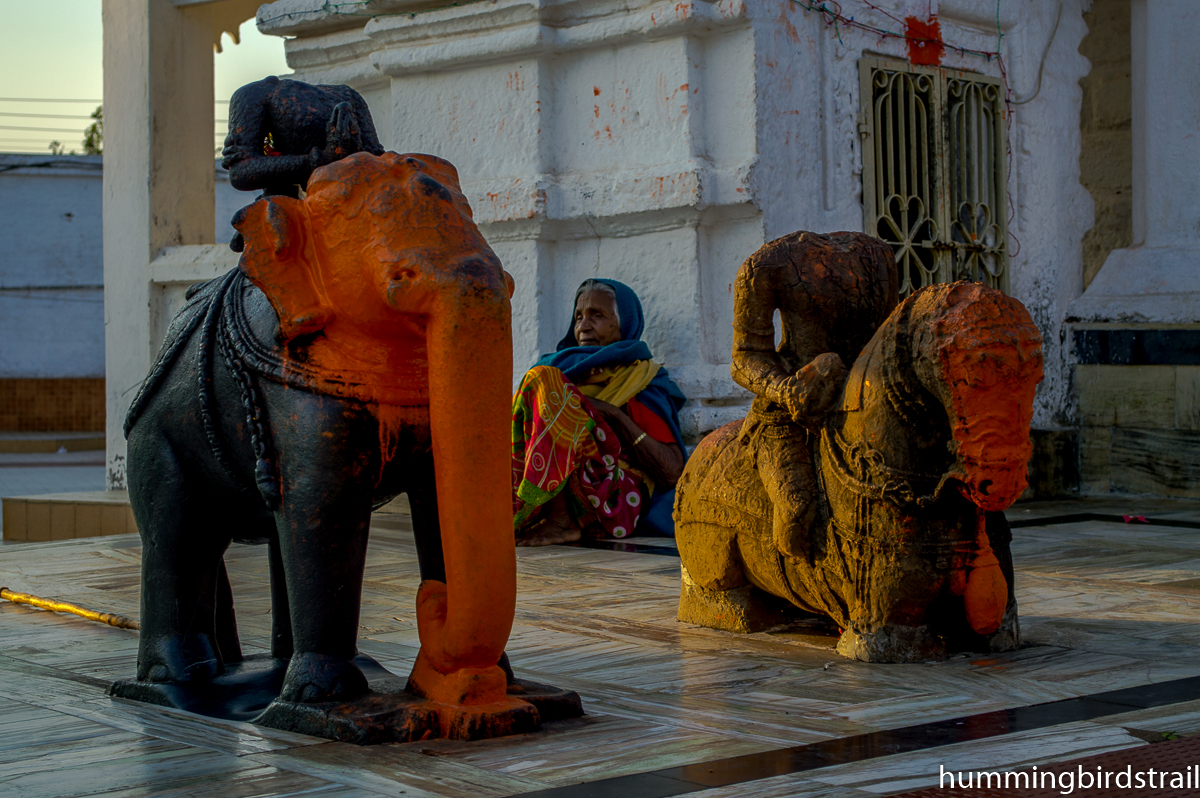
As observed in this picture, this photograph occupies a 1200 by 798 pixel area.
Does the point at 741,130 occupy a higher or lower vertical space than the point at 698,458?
higher

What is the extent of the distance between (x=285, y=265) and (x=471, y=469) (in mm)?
591

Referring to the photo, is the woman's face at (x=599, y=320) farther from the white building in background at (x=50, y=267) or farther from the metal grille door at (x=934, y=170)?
the white building in background at (x=50, y=267)

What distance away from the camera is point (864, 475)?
353 centimetres

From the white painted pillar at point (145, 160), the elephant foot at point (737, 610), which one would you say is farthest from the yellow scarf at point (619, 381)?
the white painted pillar at point (145, 160)

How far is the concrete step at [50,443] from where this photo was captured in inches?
813

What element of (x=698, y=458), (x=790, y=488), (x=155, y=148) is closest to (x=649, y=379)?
(x=698, y=458)

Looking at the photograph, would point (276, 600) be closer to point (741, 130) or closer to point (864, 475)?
point (864, 475)

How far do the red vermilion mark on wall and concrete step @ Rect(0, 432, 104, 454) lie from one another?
54.1ft

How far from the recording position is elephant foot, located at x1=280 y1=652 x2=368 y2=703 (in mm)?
2811

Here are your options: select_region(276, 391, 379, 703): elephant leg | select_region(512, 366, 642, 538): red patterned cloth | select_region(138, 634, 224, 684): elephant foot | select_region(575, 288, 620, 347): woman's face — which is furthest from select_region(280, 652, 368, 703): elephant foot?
select_region(575, 288, 620, 347): woman's face

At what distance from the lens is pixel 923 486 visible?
3447 mm

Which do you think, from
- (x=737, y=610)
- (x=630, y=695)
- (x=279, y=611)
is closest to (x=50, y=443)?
(x=737, y=610)

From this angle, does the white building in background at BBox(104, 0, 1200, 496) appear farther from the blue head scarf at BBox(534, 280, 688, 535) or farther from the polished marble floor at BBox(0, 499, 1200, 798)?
the polished marble floor at BBox(0, 499, 1200, 798)

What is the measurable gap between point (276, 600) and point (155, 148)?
6698mm
